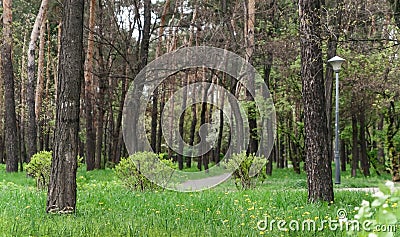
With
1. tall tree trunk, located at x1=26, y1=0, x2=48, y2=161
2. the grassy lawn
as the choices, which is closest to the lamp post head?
the grassy lawn

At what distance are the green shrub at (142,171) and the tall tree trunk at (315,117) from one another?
11.1ft

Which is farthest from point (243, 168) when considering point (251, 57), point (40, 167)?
point (251, 57)

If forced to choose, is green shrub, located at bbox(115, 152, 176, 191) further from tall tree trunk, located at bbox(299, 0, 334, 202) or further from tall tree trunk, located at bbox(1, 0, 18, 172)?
tall tree trunk, located at bbox(1, 0, 18, 172)

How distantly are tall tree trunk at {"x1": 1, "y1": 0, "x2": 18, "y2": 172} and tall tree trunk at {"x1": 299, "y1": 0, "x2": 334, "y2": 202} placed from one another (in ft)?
43.5

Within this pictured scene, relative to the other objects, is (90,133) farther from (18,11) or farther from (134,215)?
(134,215)

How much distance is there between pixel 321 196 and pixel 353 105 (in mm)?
13254

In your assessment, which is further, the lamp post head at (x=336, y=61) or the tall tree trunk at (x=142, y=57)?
the tall tree trunk at (x=142, y=57)

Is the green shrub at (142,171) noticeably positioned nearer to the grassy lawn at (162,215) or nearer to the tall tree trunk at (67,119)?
the grassy lawn at (162,215)

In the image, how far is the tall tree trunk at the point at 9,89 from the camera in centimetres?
1758

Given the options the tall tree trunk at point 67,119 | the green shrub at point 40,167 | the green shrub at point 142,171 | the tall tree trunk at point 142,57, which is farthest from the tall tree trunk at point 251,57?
the tall tree trunk at point 67,119

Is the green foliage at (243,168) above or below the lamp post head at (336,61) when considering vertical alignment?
below

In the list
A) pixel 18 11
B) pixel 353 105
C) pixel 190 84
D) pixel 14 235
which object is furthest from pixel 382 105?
pixel 18 11

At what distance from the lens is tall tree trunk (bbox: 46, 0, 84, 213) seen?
6.30 metres

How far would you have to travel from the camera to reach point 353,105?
20141mm
